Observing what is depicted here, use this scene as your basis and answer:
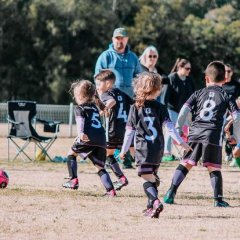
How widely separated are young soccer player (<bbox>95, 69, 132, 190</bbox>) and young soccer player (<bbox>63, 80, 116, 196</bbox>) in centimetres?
75

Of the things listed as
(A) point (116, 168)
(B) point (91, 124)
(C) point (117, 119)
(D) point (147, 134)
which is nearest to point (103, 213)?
(D) point (147, 134)

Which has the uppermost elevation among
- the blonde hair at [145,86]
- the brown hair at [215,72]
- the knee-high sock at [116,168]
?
the brown hair at [215,72]

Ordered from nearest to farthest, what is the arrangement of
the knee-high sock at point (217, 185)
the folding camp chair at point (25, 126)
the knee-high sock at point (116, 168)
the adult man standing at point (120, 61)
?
the knee-high sock at point (217, 185), the knee-high sock at point (116, 168), the adult man standing at point (120, 61), the folding camp chair at point (25, 126)

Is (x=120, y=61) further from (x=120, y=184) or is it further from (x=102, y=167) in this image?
(x=102, y=167)

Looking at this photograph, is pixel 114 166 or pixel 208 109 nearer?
pixel 208 109

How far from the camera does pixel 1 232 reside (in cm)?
727

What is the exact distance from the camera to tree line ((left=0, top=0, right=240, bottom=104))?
4575 cm

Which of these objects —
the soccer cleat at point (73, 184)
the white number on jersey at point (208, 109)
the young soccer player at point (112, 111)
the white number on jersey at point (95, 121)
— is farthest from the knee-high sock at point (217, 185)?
the soccer cleat at point (73, 184)

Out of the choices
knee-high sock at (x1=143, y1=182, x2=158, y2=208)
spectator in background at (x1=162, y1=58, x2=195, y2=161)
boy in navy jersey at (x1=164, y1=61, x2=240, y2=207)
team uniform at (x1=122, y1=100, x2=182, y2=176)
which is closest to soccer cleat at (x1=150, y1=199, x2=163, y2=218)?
knee-high sock at (x1=143, y1=182, x2=158, y2=208)

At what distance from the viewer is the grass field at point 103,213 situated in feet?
24.0

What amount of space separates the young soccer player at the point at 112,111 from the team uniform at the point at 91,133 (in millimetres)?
759

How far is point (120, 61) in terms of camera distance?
13453 millimetres

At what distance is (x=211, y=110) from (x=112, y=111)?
9.32 ft

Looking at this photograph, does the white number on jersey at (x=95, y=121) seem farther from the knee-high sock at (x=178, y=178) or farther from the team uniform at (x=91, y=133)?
the knee-high sock at (x=178, y=178)
